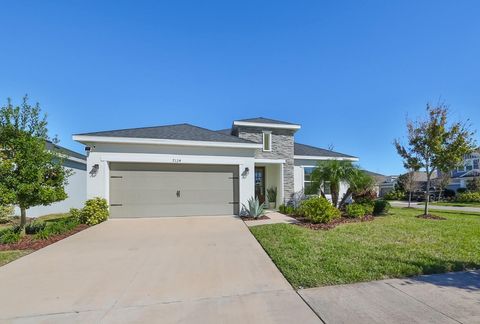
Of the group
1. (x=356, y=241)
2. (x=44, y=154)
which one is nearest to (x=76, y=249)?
(x=44, y=154)

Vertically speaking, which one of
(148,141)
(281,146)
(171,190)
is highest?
(281,146)

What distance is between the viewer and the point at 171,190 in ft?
41.0

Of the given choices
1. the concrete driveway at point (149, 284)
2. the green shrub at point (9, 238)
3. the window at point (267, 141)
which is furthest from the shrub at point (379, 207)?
the green shrub at point (9, 238)

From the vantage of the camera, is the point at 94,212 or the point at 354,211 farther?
the point at 354,211

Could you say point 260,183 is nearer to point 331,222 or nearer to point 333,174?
point 333,174

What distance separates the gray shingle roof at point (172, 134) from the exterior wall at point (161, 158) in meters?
0.46

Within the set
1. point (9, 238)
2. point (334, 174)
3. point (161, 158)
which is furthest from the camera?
point (161, 158)

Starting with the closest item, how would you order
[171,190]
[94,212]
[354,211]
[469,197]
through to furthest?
[94,212] < [354,211] < [171,190] < [469,197]

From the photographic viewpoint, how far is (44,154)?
8.33 meters

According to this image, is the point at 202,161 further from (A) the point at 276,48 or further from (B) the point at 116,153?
(A) the point at 276,48

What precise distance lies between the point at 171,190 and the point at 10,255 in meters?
6.59

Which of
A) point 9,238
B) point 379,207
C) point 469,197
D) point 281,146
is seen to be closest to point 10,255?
point 9,238

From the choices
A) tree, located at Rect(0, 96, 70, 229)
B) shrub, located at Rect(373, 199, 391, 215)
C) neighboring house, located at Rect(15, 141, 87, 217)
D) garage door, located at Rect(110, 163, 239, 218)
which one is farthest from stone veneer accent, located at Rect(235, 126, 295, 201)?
neighboring house, located at Rect(15, 141, 87, 217)

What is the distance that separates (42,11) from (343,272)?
12.3 meters
